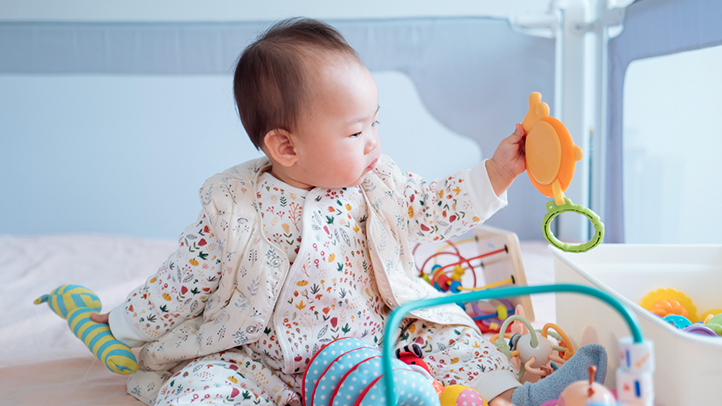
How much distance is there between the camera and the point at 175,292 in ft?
2.52

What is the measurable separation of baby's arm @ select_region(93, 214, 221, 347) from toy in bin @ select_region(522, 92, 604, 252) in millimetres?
441

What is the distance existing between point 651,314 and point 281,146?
48 cm

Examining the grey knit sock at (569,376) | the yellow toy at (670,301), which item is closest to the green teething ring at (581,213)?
the grey knit sock at (569,376)

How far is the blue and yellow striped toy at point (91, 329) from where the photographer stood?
770 mm

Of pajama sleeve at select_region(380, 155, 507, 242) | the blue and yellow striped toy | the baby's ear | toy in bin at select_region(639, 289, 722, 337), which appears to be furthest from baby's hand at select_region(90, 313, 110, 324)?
toy in bin at select_region(639, 289, 722, 337)

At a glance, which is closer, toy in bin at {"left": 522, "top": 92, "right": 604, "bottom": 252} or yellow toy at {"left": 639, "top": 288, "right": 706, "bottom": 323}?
toy in bin at {"left": 522, "top": 92, "right": 604, "bottom": 252}

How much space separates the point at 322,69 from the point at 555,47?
140 cm

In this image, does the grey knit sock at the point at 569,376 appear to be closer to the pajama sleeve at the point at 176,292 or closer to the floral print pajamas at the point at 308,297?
the floral print pajamas at the point at 308,297

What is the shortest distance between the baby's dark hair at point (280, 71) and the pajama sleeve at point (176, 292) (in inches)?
6.7

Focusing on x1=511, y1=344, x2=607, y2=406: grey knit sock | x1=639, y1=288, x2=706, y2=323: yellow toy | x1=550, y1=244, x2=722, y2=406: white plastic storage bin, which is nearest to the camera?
x1=550, y1=244, x2=722, y2=406: white plastic storage bin

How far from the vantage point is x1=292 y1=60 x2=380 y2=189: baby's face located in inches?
27.2

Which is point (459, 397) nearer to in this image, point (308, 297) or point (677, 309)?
point (308, 297)

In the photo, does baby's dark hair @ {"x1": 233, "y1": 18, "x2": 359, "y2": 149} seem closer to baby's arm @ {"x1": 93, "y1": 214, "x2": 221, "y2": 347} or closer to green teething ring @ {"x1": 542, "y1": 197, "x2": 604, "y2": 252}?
baby's arm @ {"x1": 93, "y1": 214, "x2": 221, "y2": 347}

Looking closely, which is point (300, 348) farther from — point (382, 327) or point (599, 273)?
point (599, 273)
